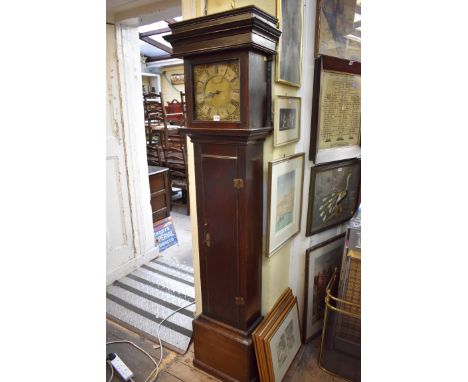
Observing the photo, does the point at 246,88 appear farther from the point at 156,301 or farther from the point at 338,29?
the point at 156,301

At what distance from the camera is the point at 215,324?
1.44 m

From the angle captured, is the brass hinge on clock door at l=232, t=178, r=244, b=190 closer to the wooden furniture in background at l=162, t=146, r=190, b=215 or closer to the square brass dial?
the square brass dial

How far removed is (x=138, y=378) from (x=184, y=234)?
192cm

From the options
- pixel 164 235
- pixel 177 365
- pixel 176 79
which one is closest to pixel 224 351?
pixel 177 365

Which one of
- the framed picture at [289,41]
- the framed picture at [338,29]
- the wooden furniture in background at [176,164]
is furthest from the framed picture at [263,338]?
the wooden furniture in background at [176,164]

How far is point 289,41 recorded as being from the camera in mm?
1202

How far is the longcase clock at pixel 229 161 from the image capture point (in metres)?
1.05

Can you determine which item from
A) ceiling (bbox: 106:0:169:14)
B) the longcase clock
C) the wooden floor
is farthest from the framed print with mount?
ceiling (bbox: 106:0:169:14)

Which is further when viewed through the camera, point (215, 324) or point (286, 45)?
point (215, 324)

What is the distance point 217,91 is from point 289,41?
38cm

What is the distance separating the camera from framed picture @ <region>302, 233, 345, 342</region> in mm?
1655
